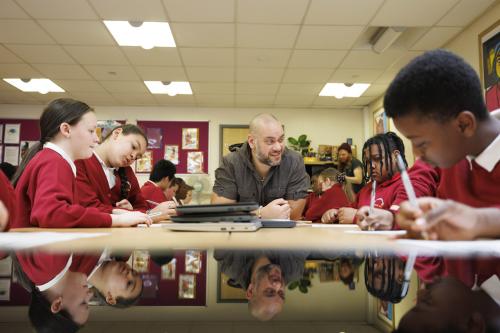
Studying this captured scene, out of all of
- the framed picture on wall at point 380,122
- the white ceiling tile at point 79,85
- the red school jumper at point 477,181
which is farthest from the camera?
the framed picture on wall at point 380,122

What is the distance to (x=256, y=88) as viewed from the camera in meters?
5.05

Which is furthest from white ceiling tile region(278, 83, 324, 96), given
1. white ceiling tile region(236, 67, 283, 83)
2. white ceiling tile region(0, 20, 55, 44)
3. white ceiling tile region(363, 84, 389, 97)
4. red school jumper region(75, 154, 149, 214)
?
red school jumper region(75, 154, 149, 214)

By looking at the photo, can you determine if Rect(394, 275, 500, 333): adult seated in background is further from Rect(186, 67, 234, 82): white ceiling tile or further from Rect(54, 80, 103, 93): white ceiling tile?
Rect(54, 80, 103, 93): white ceiling tile

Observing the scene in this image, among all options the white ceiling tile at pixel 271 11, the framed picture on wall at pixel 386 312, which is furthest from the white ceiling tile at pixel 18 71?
the framed picture on wall at pixel 386 312

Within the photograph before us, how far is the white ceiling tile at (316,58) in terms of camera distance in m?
3.82

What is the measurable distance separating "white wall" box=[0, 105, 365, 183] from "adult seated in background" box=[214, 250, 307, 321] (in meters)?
5.71

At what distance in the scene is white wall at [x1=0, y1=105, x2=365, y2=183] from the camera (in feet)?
20.2

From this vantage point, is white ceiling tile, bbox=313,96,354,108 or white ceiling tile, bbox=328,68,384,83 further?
white ceiling tile, bbox=313,96,354,108

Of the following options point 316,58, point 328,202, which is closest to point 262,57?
point 316,58

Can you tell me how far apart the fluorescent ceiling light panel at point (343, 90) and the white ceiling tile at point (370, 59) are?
690mm

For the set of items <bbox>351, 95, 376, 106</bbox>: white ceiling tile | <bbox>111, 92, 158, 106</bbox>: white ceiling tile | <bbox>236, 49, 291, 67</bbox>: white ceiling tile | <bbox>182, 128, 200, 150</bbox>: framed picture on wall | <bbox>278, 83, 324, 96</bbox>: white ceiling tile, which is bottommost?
<bbox>182, 128, 200, 150</bbox>: framed picture on wall

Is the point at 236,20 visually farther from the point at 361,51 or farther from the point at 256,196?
the point at 256,196

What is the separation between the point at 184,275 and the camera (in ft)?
1.25

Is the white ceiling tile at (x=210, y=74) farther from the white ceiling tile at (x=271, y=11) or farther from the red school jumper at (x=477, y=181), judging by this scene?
the red school jumper at (x=477, y=181)
